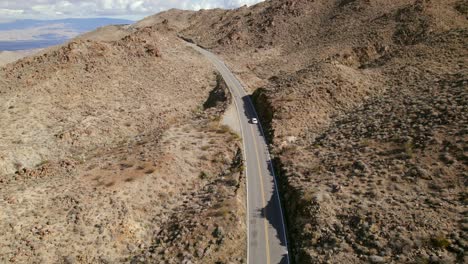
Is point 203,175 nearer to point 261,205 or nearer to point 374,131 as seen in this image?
point 261,205

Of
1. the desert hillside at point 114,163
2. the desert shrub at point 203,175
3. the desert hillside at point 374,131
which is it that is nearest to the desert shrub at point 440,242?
the desert hillside at point 374,131

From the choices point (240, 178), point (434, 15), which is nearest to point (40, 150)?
point (240, 178)

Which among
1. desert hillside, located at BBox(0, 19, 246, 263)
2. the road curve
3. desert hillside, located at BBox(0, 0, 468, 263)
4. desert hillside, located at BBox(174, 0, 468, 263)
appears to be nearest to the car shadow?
the road curve

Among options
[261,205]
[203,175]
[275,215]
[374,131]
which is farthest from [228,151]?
[374,131]

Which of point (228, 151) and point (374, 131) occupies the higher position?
point (374, 131)

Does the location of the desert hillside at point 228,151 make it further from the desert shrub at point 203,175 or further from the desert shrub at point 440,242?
the desert shrub at point 203,175

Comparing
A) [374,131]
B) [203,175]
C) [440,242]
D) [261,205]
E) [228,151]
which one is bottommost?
[261,205]
